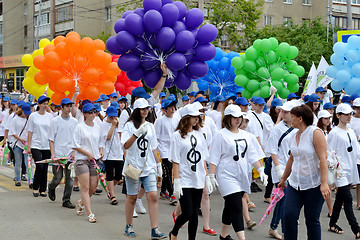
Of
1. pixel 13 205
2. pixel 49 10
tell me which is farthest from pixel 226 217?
pixel 49 10

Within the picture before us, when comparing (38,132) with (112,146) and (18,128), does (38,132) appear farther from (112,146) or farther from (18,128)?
(112,146)

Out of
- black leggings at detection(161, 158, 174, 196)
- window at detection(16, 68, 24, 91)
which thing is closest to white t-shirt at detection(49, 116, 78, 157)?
black leggings at detection(161, 158, 174, 196)

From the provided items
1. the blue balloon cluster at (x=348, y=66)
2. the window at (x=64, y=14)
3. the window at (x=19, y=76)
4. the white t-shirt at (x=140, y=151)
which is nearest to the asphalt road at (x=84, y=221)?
the white t-shirt at (x=140, y=151)

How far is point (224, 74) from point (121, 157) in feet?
18.4

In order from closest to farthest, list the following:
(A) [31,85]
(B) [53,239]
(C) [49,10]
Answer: (B) [53,239] < (A) [31,85] < (C) [49,10]

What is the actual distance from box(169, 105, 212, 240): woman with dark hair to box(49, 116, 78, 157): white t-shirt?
3624mm

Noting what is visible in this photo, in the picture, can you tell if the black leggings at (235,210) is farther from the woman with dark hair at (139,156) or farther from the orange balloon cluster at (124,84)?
the orange balloon cluster at (124,84)

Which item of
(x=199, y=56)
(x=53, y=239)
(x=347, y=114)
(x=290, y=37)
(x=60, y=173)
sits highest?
(x=290, y=37)

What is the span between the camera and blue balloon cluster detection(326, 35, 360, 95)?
12770 millimetres

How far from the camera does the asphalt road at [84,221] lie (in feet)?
24.9

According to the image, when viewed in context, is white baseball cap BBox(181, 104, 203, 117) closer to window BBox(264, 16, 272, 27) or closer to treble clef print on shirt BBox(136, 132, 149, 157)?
treble clef print on shirt BBox(136, 132, 149, 157)

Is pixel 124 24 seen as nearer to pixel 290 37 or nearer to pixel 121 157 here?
pixel 121 157

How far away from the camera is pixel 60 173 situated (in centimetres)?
A: 998

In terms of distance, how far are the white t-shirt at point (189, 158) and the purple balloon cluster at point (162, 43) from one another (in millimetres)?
2746
